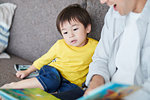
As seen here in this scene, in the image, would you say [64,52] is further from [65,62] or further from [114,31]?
[114,31]

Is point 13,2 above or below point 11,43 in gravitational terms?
above

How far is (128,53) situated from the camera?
92 cm

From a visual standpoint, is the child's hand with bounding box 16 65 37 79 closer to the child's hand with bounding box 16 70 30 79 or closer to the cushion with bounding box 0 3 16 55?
the child's hand with bounding box 16 70 30 79

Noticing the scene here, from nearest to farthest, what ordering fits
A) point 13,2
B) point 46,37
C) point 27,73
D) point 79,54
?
point 79,54 → point 27,73 → point 46,37 → point 13,2

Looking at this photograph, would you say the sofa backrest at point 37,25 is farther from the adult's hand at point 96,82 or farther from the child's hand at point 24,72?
the adult's hand at point 96,82

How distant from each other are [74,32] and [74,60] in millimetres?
183

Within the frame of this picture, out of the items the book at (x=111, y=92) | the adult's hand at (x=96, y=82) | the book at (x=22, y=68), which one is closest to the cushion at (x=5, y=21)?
the book at (x=22, y=68)

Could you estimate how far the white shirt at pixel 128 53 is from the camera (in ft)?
2.95

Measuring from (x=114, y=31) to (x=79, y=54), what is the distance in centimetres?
32

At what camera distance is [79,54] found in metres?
1.24

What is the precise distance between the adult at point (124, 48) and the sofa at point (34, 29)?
236 mm

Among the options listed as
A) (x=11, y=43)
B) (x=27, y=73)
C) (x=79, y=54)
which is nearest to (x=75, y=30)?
(x=79, y=54)

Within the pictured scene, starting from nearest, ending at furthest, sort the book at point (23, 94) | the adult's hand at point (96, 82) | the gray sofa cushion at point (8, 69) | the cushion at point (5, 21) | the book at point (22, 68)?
the book at point (23, 94)
the adult's hand at point (96, 82)
the gray sofa cushion at point (8, 69)
the book at point (22, 68)
the cushion at point (5, 21)

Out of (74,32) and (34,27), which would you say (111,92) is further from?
(34,27)
